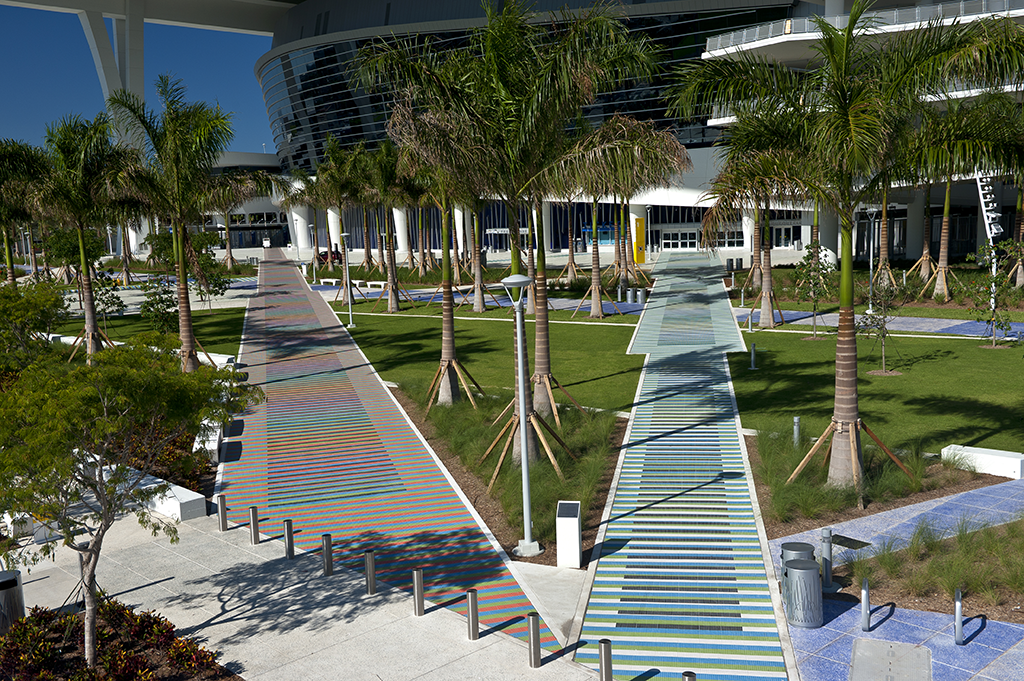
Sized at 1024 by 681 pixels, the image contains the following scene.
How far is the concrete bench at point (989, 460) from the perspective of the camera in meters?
15.1

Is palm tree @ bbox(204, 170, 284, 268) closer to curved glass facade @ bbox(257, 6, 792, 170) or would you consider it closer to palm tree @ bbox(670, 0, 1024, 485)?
palm tree @ bbox(670, 0, 1024, 485)

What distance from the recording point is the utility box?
12.0 metres

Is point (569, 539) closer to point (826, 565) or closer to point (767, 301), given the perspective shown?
point (826, 565)

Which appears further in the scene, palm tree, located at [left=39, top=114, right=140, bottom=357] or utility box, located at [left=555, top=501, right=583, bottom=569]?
palm tree, located at [left=39, top=114, right=140, bottom=357]

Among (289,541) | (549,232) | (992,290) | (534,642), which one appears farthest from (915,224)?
(534,642)

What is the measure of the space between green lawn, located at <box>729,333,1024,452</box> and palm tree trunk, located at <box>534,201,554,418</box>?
4.92 metres

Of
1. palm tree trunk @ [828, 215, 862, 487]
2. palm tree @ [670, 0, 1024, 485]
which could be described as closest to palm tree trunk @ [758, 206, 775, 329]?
palm tree @ [670, 0, 1024, 485]

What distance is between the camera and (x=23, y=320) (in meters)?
23.1

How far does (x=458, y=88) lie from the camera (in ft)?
52.6

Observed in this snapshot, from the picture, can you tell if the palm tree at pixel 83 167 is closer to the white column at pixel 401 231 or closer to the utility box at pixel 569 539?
the utility box at pixel 569 539

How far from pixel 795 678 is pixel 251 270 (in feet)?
229

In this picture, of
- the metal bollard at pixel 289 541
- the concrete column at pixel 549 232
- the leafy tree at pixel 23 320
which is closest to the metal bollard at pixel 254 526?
the metal bollard at pixel 289 541

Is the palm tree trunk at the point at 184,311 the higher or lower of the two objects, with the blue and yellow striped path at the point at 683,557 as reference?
higher

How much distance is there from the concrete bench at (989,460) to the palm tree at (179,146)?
1939cm
